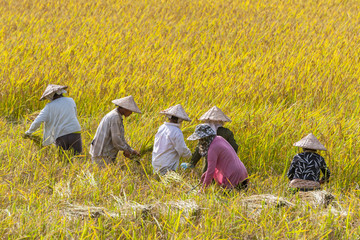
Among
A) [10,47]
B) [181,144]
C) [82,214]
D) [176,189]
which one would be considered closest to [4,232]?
[82,214]

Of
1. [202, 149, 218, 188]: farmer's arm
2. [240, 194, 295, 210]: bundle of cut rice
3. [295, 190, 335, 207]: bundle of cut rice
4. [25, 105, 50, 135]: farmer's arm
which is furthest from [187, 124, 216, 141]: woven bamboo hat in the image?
[25, 105, 50, 135]: farmer's arm

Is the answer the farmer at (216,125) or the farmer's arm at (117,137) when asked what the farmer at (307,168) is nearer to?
the farmer at (216,125)

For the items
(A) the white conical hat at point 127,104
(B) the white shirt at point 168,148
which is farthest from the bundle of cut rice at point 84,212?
(A) the white conical hat at point 127,104

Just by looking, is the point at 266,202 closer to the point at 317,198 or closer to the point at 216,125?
the point at 317,198

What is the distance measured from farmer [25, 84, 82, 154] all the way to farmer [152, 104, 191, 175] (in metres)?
0.88

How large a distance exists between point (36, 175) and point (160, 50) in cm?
452

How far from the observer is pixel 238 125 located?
541 centimetres

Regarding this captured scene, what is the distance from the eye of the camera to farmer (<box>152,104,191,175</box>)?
14.9 feet

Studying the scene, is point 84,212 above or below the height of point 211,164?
below

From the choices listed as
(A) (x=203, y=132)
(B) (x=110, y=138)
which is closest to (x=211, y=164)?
(A) (x=203, y=132)

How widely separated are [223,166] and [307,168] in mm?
690

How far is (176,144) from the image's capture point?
4562 mm

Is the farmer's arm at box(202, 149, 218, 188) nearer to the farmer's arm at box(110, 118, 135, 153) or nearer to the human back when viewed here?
the human back

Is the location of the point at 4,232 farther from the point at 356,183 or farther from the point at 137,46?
the point at 137,46
